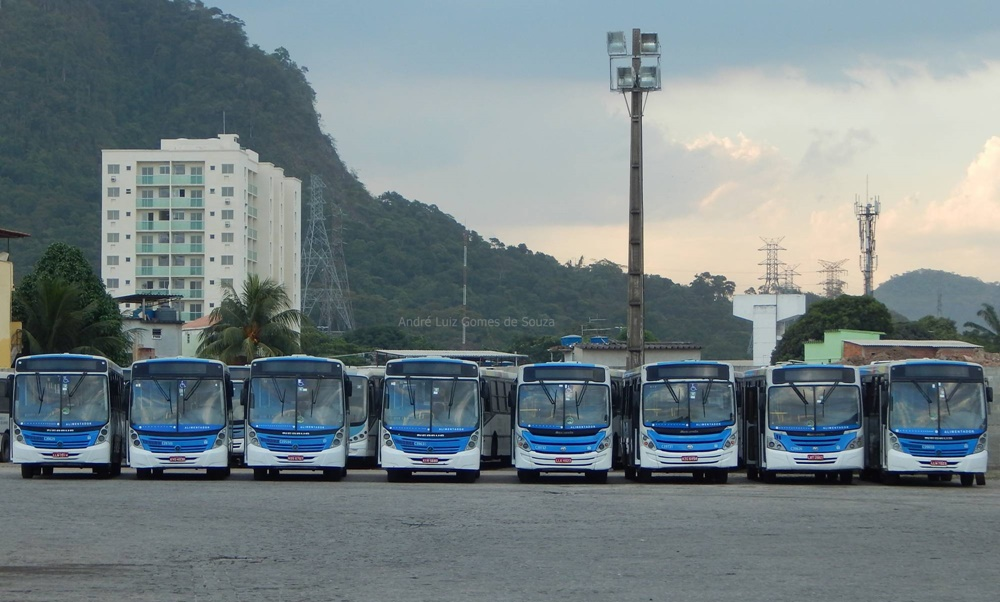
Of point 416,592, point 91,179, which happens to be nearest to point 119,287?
point 91,179

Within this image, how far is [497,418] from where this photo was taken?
3391cm

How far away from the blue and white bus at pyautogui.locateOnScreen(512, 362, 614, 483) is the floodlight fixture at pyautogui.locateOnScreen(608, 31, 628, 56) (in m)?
16.4

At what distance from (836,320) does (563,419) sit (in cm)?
6396

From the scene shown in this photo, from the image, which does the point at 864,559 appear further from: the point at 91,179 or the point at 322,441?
the point at 91,179

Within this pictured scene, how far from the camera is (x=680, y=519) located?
18484mm

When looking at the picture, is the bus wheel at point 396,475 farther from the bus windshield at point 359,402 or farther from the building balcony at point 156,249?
the building balcony at point 156,249

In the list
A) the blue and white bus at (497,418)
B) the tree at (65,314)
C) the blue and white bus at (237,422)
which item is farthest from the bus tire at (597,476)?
the tree at (65,314)

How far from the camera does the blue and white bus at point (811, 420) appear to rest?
2797 cm

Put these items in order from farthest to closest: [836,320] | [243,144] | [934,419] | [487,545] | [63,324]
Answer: [243,144] < [836,320] < [63,324] < [934,419] < [487,545]

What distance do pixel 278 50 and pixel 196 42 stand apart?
15329 millimetres

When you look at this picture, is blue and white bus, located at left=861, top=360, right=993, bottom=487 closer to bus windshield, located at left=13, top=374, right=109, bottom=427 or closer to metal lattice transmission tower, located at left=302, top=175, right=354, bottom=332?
bus windshield, located at left=13, top=374, right=109, bottom=427

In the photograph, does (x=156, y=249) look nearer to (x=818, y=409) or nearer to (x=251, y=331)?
(x=251, y=331)

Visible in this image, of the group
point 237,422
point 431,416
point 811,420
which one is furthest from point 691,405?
point 237,422

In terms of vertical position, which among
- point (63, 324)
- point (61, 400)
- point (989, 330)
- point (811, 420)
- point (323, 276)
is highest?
point (323, 276)
